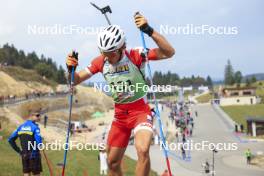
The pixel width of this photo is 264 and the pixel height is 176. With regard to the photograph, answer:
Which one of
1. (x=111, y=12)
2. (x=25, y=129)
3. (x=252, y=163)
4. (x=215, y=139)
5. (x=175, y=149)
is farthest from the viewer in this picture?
(x=215, y=139)

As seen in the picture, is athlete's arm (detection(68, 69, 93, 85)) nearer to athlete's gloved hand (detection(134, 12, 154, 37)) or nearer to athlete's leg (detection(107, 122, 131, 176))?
athlete's leg (detection(107, 122, 131, 176))

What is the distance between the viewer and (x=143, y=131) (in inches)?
274

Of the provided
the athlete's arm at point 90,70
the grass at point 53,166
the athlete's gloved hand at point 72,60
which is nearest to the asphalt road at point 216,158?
the grass at point 53,166

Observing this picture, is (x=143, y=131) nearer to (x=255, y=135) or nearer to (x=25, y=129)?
(x=25, y=129)

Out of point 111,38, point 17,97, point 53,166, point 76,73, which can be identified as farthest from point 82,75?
point 17,97

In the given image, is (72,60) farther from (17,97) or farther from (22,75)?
(22,75)

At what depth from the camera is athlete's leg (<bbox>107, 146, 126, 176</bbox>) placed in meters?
7.48

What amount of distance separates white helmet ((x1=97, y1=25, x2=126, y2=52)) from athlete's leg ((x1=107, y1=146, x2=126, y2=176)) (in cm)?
192

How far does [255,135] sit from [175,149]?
20077mm

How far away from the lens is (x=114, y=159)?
749 cm

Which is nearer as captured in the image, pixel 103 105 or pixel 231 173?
pixel 231 173

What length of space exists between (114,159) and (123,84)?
1443mm

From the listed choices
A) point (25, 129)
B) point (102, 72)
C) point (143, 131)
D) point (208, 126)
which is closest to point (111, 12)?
point (102, 72)

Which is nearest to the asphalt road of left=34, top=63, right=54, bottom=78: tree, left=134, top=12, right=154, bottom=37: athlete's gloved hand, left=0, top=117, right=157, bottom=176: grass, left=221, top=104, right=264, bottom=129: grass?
left=0, top=117, right=157, bottom=176: grass
